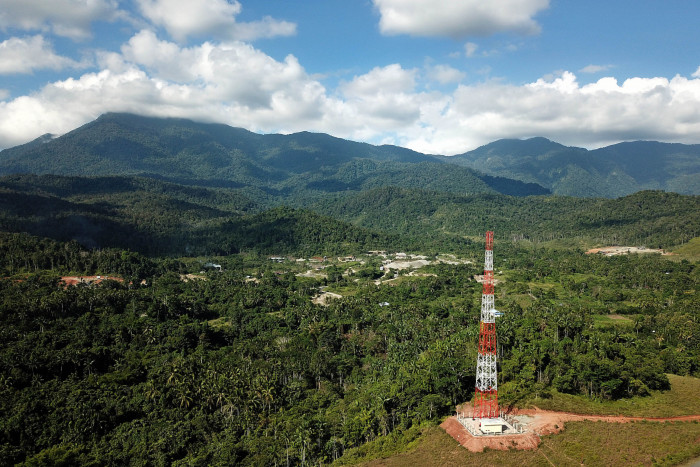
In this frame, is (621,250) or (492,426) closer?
(492,426)

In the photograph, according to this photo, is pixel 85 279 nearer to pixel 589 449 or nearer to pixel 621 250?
pixel 589 449

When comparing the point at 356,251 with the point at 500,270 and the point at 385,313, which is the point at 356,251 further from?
the point at 385,313

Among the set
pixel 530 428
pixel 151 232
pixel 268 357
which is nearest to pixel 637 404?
pixel 530 428

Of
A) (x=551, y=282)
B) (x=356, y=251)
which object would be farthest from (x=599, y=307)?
(x=356, y=251)

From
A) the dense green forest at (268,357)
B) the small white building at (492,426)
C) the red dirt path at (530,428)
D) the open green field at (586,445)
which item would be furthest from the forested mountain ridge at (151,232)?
the small white building at (492,426)

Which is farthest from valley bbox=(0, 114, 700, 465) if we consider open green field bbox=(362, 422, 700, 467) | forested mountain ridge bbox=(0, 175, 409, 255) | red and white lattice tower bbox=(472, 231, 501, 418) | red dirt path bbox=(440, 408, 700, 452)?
forested mountain ridge bbox=(0, 175, 409, 255)

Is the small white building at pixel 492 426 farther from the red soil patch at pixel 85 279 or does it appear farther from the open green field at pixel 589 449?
the red soil patch at pixel 85 279
